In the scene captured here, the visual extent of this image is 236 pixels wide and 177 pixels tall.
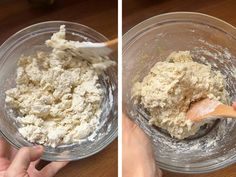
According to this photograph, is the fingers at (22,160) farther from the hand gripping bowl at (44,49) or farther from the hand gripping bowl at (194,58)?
the hand gripping bowl at (194,58)

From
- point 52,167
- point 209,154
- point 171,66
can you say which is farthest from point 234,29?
point 52,167

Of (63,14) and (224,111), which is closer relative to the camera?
(224,111)

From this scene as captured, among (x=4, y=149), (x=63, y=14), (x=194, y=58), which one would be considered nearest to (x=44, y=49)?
(x=63, y=14)

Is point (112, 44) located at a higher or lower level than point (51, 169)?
higher

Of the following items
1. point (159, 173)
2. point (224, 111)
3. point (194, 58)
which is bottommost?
point (159, 173)

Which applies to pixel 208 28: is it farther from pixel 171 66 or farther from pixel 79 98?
pixel 79 98

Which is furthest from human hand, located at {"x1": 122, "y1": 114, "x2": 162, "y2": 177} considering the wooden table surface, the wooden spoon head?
the wooden table surface

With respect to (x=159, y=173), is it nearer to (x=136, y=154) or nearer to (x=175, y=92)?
(x=136, y=154)
